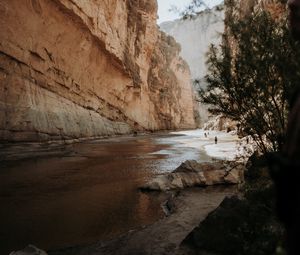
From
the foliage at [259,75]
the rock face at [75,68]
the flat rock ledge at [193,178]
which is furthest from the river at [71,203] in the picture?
the rock face at [75,68]

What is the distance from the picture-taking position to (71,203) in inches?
525

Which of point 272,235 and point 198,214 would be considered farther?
point 198,214

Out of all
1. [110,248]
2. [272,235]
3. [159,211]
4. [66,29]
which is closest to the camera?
[272,235]

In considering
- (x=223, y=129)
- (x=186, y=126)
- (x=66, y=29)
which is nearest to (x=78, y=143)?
(x=66, y=29)

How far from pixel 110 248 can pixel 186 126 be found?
9660cm

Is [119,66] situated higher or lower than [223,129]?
higher

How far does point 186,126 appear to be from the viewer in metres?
104

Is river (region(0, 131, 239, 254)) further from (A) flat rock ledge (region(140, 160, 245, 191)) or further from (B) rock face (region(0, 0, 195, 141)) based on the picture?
(B) rock face (region(0, 0, 195, 141))

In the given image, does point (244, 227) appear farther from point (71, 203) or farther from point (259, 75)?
point (71, 203)

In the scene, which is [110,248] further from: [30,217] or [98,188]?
[98,188]

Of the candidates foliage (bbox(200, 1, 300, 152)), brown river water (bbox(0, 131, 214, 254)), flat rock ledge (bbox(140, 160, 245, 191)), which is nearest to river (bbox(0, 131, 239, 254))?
brown river water (bbox(0, 131, 214, 254))

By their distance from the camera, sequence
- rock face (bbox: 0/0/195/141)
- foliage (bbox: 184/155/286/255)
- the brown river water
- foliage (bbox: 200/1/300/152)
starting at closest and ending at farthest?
1. foliage (bbox: 184/155/286/255)
2. foliage (bbox: 200/1/300/152)
3. the brown river water
4. rock face (bbox: 0/0/195/141)

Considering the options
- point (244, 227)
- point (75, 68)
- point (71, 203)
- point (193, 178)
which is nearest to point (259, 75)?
point (244, 227)

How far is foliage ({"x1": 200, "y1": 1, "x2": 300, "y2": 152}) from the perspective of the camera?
745cm
